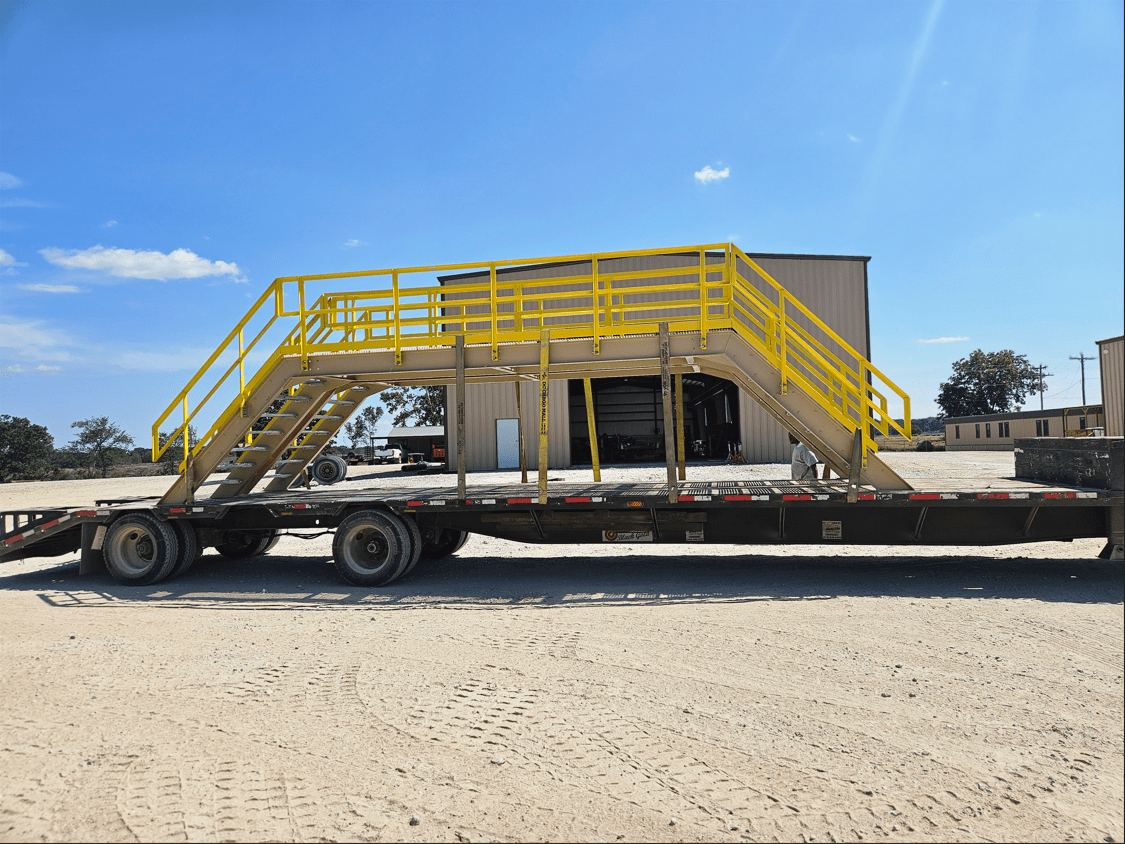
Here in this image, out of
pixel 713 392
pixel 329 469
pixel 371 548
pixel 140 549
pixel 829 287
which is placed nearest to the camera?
pixel 371 548

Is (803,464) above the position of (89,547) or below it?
above

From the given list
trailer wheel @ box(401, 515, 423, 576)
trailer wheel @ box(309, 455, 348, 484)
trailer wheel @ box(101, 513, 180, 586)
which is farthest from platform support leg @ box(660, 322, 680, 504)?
trailer wheel @ box(309, 455, 348, 484)

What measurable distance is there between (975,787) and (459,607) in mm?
5259

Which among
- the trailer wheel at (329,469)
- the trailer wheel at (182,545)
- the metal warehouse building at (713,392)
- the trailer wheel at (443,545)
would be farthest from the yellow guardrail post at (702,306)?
the metal warehouse building at (713,392)

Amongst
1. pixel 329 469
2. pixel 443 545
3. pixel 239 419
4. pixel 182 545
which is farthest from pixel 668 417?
pixel 329 469

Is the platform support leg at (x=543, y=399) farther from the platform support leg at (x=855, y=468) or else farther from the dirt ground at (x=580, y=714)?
the platform support leg at (x=855, y=468)

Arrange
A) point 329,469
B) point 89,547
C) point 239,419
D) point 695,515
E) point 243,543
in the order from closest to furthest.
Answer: point 695,515 → point 89,547 → point 239,419 → point 243,543 → point 329,469

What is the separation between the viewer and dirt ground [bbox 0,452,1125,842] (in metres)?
3.44

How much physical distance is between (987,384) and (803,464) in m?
79.6

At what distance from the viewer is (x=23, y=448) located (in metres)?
56.1

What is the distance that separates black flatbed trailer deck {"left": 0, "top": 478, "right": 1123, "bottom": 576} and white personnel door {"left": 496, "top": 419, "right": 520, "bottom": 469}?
18086 millimetres

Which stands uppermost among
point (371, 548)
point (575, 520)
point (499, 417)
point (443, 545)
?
point (499, 417)

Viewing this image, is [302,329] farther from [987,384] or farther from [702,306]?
[987,384]

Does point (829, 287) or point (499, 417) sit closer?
point (829, 287)
